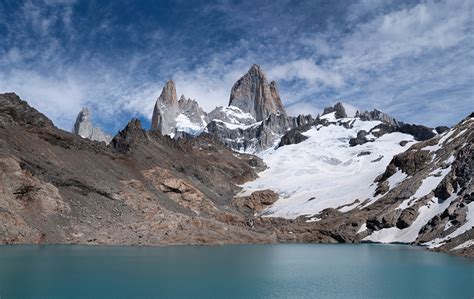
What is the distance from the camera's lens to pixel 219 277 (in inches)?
1570

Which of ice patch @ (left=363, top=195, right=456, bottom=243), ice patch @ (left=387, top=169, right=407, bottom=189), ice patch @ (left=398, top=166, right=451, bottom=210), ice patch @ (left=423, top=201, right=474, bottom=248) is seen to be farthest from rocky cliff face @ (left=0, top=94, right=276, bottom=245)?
ice patch @ (left=423, top=201, right=474, bottom=248)

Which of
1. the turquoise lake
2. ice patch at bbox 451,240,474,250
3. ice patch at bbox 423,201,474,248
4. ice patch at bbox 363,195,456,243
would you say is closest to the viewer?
the turquoise lake

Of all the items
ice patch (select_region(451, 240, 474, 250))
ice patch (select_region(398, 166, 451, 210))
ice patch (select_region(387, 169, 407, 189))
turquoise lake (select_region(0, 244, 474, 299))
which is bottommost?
turquoise lake (select_region(0, 244, 474, 299))

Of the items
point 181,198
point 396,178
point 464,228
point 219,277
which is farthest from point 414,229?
point 219,277

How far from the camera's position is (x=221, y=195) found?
456 ft

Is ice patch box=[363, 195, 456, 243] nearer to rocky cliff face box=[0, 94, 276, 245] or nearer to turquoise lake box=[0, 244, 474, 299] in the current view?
rocky cliff face box=[0, 94, 276, 245]


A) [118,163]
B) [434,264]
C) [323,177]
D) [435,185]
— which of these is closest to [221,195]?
[118,163]

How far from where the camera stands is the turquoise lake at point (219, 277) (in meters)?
31.6

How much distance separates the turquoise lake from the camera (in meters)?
31.6

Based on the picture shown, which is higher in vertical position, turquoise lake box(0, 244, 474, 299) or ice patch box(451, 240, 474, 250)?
ice patch box(451, 240, 474, 250)

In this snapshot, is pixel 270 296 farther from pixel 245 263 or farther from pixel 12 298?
pixel 245 263

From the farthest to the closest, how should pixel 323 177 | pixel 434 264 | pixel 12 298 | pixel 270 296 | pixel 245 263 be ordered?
pixel 323 177 → pixel 245 263 → pixel 434 264 → pixel 270 296 → pixel 12 298

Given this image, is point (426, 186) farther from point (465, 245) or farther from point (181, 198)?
point (181, 198)

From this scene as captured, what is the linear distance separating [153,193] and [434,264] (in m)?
63.4
